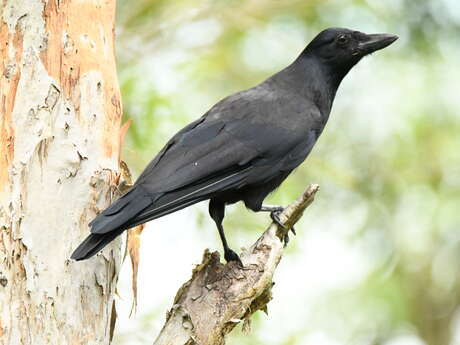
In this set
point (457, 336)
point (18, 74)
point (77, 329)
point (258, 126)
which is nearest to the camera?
point (77, 329)

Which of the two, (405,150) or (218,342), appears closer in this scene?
(218,342)

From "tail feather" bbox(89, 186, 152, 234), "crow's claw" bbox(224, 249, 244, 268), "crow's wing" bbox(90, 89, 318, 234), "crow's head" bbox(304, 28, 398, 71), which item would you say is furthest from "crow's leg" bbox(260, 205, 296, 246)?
"crow's head" bbox(304, 28, 398, 71)

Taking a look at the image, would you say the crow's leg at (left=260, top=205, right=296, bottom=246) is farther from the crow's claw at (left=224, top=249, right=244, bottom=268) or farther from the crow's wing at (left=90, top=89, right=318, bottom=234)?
the crow's claw at (left=224, top=249, right=244, bottom=268)

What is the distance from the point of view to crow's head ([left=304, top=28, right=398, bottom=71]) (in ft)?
16.6

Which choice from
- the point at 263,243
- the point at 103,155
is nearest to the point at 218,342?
the point at 263,243

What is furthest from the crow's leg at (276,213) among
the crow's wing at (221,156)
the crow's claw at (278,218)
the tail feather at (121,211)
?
the tail feather at (121,211)

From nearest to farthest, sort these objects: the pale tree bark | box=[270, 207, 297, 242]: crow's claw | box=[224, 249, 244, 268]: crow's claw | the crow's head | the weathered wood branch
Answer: the pale tree bark
the weathered wood branch
box=[224, 249, 244, 268]: crow's claw
box=[270, 207, 297, 242]: crow's claw
the crow's head

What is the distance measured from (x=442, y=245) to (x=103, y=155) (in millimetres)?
5741

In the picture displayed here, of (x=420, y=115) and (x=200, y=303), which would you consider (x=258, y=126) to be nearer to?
(x=200, y=303)

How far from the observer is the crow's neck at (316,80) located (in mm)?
4938

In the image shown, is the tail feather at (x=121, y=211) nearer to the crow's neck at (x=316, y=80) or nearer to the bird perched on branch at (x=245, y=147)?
the bird perched on branch at (x=245, y=147)

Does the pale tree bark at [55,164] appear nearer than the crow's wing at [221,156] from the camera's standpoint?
Yes

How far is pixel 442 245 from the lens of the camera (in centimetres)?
884

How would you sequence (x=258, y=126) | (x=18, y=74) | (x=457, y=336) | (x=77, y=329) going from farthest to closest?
1. (x=457, y=336)
2. (x=258, y=126)
3. (x=18, y=74)
4. (x=77, y=329)
